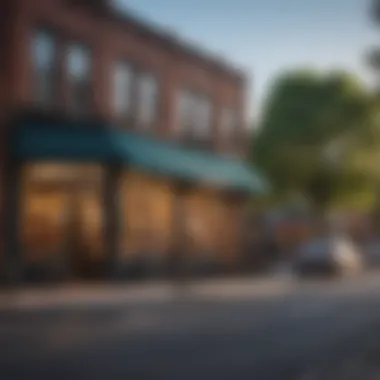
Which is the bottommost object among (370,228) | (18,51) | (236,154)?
(370,228)

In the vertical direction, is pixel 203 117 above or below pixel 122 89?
below

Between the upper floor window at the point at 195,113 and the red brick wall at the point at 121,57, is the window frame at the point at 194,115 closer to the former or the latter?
the upper floor window at the point at 195,113

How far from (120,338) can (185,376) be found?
414 cm

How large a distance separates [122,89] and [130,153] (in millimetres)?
3596

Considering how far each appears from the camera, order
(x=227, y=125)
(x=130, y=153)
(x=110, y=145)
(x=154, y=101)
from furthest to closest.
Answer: (x=227, y=125), (x=154, y=101), (x=130, y=153), (x=110, y=145)

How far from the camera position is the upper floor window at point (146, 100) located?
107 feet

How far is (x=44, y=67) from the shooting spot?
1131 inches

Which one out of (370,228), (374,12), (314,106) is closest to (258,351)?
(374,12)

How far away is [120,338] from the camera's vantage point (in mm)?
15047

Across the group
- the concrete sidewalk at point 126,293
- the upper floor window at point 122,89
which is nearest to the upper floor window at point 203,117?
the upper floor window at point 122,89

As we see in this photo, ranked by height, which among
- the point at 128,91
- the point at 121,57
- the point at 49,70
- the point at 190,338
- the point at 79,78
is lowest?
the point at 190,338

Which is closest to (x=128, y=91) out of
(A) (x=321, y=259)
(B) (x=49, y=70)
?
(B) (x=49, y=70)

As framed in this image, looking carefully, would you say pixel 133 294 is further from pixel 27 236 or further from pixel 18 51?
pixel 18 51

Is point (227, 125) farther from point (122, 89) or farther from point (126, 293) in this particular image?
point (126, 293)
